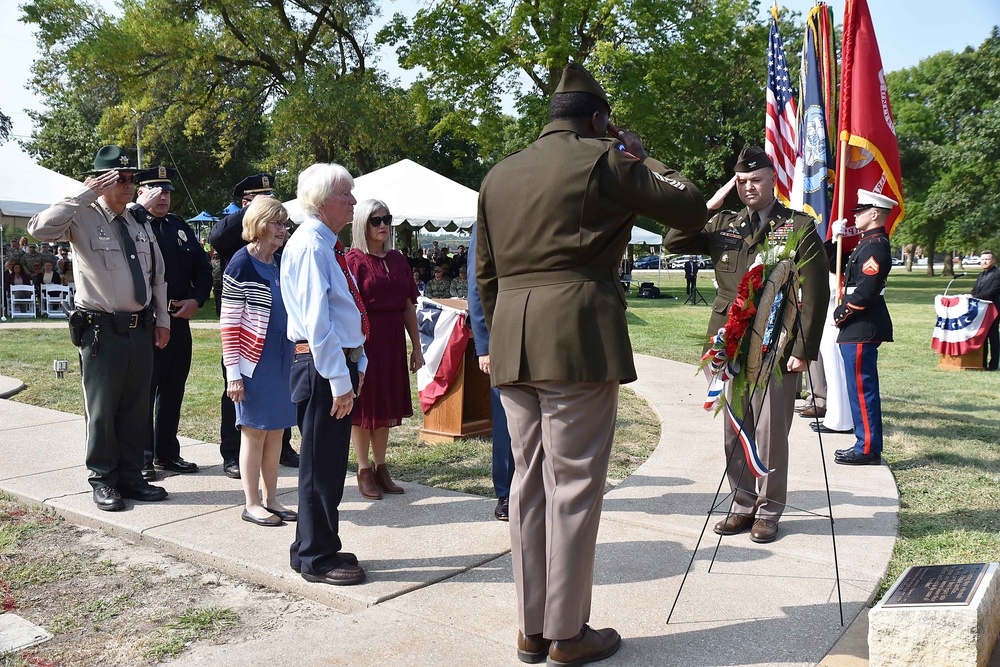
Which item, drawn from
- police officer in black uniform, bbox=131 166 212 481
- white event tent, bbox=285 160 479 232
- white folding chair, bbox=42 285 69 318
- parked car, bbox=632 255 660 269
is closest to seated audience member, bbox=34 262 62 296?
white folding chair, bbox=42 285 69 318

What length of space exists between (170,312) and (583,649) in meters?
4.24

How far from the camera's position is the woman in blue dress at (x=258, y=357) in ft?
15.9

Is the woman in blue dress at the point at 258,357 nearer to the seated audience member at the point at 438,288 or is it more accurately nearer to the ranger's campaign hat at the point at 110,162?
the ranger's campaign hat at the point at 110,162

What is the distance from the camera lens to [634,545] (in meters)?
4.56

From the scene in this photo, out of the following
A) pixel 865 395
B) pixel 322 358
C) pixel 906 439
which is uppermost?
pixel 322 358

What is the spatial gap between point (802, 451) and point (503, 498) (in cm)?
297

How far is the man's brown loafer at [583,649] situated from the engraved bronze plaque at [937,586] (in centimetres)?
104

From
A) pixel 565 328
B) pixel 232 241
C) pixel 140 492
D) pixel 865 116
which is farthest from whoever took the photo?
pixel 865 116

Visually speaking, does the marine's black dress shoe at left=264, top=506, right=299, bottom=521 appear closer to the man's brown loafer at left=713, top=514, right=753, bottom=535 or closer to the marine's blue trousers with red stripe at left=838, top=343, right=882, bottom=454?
the man's brown loafer at left=713, top=514, right=753, bottom=535

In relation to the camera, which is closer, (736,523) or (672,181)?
(672,181)

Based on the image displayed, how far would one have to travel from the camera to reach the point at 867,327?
21.4 feet

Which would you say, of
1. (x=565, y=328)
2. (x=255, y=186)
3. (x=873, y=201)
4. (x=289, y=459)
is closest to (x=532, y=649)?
(x=565, y=328)

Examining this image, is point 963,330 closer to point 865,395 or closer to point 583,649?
point 865,395

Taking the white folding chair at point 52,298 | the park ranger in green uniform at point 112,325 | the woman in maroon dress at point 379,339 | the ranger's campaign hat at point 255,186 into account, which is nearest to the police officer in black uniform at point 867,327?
the woman in maroon dress at point 379,339
